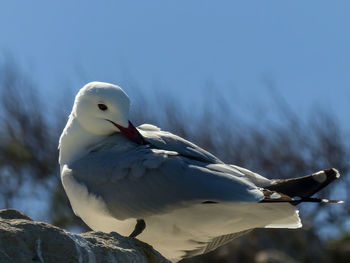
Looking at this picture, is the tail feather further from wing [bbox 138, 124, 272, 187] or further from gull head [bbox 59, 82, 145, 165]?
gull head [bbox 59, 82, 145, 165]

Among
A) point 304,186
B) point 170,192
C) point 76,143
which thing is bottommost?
point 304,186

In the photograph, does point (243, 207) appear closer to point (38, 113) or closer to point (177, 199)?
point (177, 199)

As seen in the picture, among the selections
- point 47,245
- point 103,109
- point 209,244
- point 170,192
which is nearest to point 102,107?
point 103,109

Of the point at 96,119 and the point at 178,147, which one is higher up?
the point at 96,119

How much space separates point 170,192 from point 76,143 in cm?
83

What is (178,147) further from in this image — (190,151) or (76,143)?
(76,143)

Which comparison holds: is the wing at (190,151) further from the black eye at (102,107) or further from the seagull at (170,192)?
the black eye at (102,107)

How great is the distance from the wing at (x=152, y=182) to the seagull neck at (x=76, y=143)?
286 mm

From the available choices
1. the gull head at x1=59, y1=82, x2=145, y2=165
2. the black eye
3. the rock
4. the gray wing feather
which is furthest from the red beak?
the rock

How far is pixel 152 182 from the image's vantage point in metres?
4.46

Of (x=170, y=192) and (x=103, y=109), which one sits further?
(x=103, y=109)

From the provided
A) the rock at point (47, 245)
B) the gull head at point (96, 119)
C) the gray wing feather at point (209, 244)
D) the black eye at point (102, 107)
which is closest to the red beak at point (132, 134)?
the gull head at point (96, 119)

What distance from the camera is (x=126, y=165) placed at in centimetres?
448

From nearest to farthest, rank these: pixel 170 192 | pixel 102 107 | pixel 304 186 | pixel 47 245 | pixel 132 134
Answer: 1. pixel 47 245
2. pixel 170 192
3. pixel 304 186
4. pixel 132 134
5. pixel 102 107
